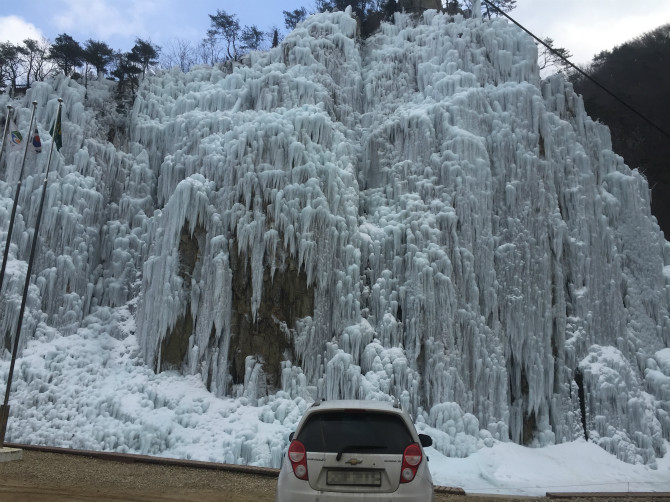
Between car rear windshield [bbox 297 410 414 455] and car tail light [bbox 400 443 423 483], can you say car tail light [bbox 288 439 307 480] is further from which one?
car tail light [bbox 400 443 423 483]

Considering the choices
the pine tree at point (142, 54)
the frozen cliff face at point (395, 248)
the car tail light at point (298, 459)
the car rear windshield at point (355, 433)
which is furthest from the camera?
the pine tree at point (142, 54)

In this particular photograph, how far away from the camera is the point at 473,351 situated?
15.6 m

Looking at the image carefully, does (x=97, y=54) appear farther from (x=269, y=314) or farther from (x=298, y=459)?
(x=298, y=459)

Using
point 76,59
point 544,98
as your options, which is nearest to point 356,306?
point 544,98

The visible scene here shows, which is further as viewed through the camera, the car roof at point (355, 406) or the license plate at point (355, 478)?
the car roof at point (355, 406)

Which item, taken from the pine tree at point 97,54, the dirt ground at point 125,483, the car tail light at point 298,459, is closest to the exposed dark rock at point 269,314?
the dirt ground at point 125,483

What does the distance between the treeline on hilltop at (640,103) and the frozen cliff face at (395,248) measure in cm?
884

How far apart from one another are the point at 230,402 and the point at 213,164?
294 inches

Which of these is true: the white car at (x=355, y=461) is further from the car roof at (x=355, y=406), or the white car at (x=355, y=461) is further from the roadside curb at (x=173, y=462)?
the roadside curb at (x=173, y=462)

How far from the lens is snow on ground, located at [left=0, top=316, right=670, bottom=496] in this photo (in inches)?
524

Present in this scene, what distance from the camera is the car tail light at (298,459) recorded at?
4375mm

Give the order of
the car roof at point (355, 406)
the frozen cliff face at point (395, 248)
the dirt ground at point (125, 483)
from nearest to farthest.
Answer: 1. the car roof at point (355, 406)
2. the dirt ground at point (125, 483)
3. the frozen cliff face at point (395, 248)

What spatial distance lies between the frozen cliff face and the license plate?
10326 mm

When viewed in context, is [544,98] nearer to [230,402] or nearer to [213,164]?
[213,164]
